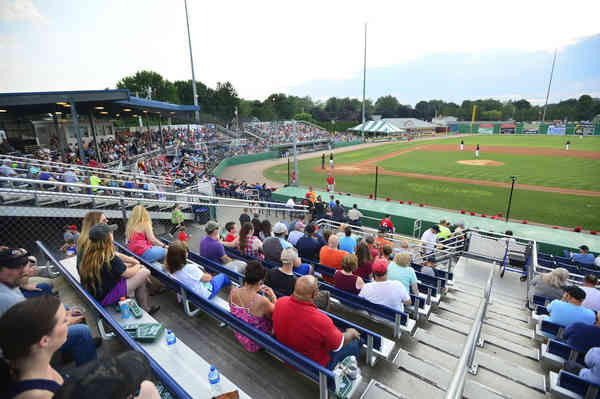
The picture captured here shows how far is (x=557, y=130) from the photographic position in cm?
7369

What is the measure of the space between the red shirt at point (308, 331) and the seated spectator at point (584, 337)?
352 cm

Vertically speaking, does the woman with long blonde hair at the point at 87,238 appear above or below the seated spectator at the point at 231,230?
above

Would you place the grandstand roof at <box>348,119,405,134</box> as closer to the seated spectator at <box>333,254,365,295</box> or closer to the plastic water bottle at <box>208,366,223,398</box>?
the seated spectator at <box>333,254,365,295</box>

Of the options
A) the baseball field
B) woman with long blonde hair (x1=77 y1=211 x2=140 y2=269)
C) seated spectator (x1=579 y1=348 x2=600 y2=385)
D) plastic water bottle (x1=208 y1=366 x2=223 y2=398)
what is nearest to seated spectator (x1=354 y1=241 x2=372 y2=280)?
seated spectator (x1=579 y1=348 x2=600 y2=385)

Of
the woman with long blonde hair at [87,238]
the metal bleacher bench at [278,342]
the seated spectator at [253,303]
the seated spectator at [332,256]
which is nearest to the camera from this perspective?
the metal bleacher bench at [278,342]

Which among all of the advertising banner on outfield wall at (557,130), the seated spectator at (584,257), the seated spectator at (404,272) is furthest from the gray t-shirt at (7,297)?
the advertising banner on outfield wall at (557,130)

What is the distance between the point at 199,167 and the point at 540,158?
1509 inches

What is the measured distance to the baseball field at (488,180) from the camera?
57.7ft

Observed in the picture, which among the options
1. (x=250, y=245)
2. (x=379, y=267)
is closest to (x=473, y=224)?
(x=379, y=267)

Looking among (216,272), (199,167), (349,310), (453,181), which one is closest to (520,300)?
(349,310)

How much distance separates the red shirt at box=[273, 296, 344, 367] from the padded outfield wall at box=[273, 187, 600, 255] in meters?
11.7

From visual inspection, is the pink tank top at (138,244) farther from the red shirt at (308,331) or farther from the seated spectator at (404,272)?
the seated spectator at (404,272)

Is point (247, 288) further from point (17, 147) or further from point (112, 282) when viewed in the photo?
point (17, 147)

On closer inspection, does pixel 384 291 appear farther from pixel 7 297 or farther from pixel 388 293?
pixel 7 297
